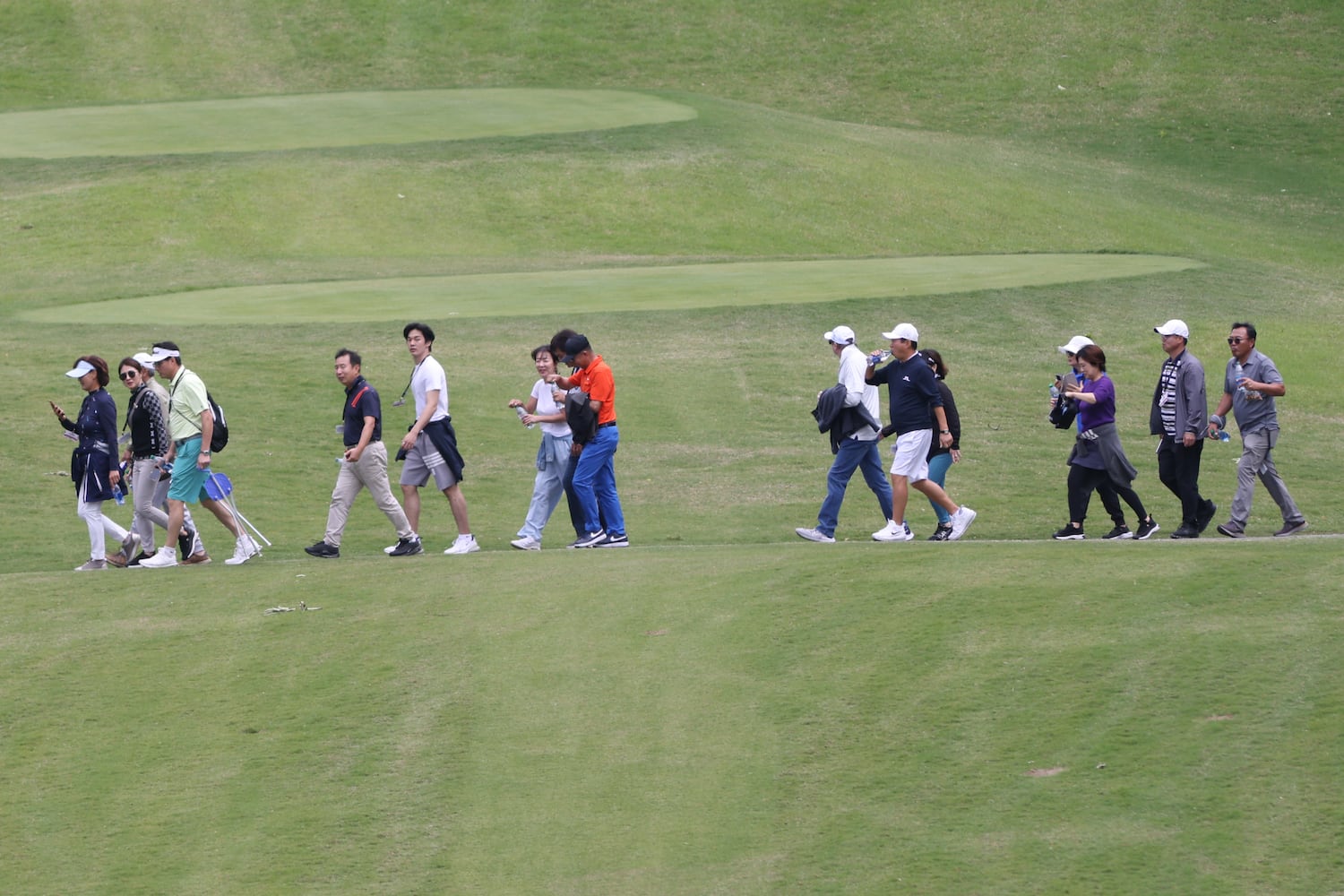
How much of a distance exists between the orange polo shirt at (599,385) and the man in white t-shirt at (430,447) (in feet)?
4.15

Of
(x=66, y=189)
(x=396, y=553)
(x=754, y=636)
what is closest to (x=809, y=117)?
(x=66, y=189)

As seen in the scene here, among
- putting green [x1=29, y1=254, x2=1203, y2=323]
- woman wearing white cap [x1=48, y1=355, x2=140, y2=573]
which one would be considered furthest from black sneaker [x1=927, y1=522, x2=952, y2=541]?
putting green [x1=29, y1=254, x2=1203, y2=323]

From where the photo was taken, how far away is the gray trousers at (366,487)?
1411 centimetres

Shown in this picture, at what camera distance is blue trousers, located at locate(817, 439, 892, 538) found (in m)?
14.7

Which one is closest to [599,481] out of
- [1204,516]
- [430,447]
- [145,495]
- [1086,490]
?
[430,447]

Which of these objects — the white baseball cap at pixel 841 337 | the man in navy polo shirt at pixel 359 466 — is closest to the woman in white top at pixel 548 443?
the man in navy polo shirt at pixel 359 466

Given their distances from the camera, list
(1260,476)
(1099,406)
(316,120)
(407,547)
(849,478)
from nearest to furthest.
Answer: (407,547)
(849,478)
(1099,406)
(1260,476)
(316,120)

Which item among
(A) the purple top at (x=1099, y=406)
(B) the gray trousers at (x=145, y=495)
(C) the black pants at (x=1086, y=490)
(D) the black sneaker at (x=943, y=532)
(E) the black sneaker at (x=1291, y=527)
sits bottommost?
(E) the black sneaker at (x=1291, y=527)

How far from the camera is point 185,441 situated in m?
14.2

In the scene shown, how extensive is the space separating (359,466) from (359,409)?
0.49 m

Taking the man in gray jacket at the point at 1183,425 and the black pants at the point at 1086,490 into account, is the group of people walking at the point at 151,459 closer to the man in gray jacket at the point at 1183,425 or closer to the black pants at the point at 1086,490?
the black pants at the point at 1086,490

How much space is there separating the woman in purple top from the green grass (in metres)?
0.85

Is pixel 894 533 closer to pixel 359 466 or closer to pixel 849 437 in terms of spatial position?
pixel 849 437

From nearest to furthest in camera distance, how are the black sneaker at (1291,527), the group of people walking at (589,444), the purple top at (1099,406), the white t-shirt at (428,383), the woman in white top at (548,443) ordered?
the group of people walking at (589,444)
the white t-shirt at (428,383)
the black sneaker at (1291,527)
the purple top at (1099,406)
the woman in white top at (548,443)
